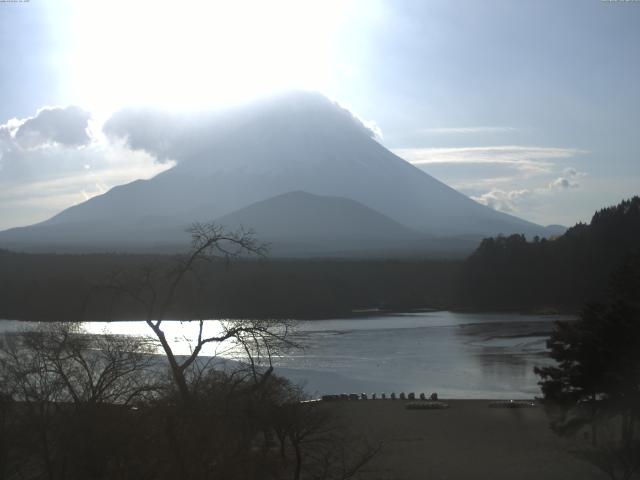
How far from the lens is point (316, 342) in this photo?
94.3 feet

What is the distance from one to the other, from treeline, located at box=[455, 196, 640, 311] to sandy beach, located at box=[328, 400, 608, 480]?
1089 inches

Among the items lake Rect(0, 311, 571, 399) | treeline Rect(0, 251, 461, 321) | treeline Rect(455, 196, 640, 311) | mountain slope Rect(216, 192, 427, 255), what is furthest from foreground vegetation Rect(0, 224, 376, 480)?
mountain slope Rect(216, 192, 427, 255)

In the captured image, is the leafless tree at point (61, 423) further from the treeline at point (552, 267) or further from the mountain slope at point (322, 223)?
the mountain slope at point (322, 223)

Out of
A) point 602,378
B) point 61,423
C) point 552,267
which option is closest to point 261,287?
point 552,267

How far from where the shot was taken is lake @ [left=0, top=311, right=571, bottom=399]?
1977 cm

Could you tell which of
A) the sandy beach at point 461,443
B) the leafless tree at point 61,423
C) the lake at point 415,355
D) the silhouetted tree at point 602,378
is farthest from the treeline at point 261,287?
the leafless tree at point 61,423

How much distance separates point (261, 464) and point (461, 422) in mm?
8418

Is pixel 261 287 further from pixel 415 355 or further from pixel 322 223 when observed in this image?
pixel 322 223

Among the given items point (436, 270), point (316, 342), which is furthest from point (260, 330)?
point (436, 270)

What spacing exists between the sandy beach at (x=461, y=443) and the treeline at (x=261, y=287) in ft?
51.9

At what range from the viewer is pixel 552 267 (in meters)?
46.8

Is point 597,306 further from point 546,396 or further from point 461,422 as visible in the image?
point 461,422

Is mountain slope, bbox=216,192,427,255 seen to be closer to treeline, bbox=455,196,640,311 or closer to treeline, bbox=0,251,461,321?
treeline, bbox=0,251,461,321

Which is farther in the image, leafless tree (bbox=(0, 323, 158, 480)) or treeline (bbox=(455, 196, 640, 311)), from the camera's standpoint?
treeline (bbox=(455, 196, 640, 311))
